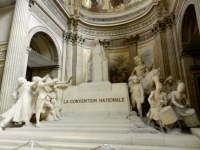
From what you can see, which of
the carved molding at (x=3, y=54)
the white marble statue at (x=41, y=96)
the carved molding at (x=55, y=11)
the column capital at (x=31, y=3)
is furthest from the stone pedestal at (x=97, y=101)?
the carved molding at (x=55, y=11)

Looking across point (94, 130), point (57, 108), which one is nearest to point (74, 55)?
point (57, 108)

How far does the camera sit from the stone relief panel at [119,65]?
433 inches

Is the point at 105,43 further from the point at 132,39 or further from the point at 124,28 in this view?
the point at 132,39

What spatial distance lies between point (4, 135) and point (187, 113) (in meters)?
4.02

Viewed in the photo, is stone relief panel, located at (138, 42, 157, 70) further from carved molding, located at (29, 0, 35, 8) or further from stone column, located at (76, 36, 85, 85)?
carved molding, located at (29, 0, 35, 8)

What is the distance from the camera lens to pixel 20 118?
3.91 m

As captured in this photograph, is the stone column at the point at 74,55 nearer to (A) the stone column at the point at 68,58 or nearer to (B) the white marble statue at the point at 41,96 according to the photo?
(A) the stone column at the point at 68,58

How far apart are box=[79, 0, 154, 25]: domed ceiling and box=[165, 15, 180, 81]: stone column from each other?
10.7 feet

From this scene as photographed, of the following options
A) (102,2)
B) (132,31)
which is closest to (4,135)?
(132,31)

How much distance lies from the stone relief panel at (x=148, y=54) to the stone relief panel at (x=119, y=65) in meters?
1.15

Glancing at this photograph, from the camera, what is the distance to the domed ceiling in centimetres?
1184

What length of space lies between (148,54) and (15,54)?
8.07 m

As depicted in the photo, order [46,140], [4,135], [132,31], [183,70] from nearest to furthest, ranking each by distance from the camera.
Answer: [46,140]
[4,135]
[183,70]
[132,31]

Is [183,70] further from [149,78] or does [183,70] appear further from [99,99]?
[99,99]
